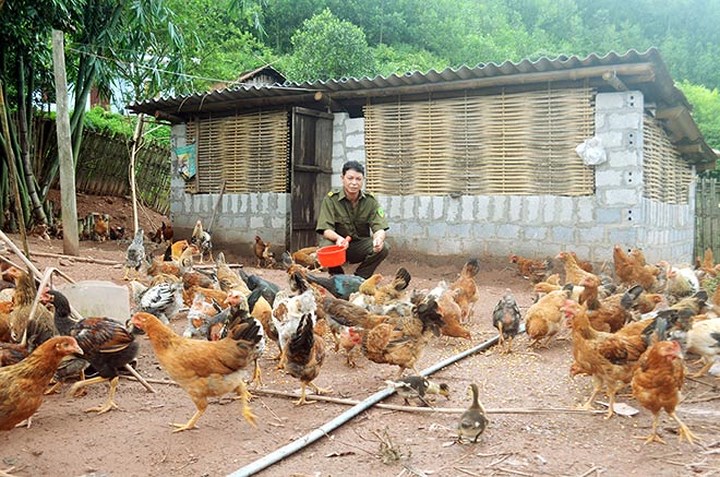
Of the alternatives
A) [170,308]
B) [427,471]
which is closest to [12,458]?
[427,471]

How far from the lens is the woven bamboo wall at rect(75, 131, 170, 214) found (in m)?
18.2

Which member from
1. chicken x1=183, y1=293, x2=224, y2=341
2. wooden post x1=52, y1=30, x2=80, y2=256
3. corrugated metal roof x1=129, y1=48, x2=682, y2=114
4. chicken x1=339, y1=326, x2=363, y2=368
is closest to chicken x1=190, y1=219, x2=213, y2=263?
corrugated metal roof x1=129, y1=48, x2=682, y2=114

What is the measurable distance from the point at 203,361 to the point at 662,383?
295 cm

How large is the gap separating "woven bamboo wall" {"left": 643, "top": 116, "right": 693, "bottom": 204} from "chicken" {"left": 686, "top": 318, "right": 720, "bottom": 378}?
5006mm

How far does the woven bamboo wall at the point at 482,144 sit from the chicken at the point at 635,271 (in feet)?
5.21

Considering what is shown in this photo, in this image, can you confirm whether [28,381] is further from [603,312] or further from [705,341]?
[705,341]

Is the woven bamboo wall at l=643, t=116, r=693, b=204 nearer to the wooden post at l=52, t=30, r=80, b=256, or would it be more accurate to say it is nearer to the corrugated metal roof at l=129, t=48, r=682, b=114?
the corrugated metal roof at l=129, t=48, r=682, b=114

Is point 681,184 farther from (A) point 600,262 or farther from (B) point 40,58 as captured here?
(B) point 40,58

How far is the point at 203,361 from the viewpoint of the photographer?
13.1 ft

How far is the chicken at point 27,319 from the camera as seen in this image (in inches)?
193

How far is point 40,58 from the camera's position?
13930mm

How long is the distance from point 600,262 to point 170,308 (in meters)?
6.54

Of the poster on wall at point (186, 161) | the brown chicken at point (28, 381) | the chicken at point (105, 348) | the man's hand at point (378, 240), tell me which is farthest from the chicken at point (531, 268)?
the poster on wall at point (186, 161)

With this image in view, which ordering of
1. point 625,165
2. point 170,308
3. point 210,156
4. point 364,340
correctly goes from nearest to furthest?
Result: point 364,340 → point 170,308 → point 625,165 → point 210,156
